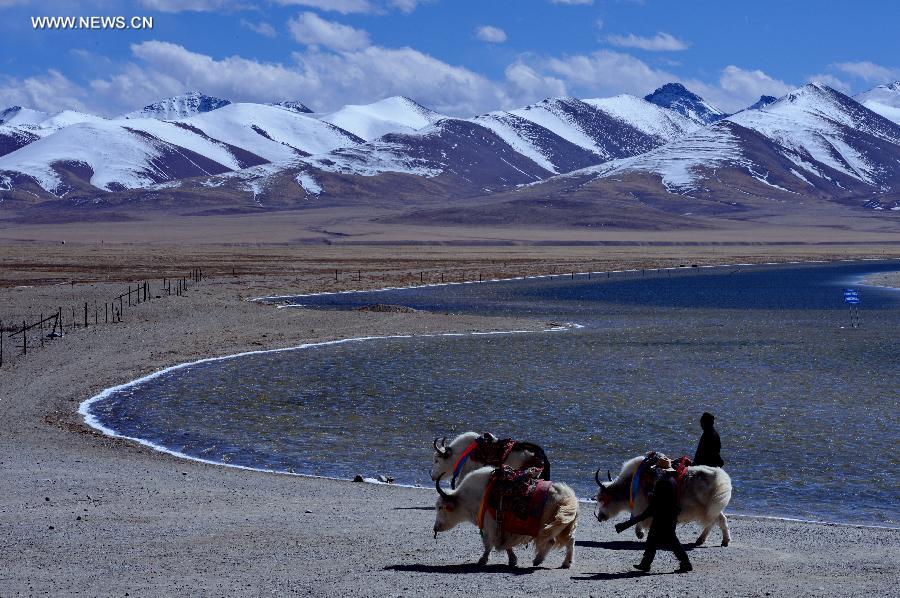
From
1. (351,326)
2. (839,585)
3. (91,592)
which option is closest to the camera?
(91,592)

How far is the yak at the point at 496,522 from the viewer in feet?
40.7

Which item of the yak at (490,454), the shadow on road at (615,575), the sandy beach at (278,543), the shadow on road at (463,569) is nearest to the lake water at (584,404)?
the sandy beach at (278,543)

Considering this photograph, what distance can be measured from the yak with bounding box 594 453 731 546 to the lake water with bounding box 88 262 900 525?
4.04 meters

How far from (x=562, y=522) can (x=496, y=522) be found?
26.9 inches

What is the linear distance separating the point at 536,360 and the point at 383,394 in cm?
834

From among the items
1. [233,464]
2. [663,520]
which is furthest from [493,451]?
[233,464]

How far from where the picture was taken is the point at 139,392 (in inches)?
1163

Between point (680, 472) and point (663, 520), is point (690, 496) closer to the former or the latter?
point (680, 472)

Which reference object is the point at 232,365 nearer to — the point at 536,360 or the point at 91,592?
the point at 536,360

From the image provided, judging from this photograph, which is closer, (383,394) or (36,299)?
(383,394)

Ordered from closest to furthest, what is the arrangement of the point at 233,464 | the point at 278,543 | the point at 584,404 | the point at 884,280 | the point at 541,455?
the point at 278,543 < the point at 541,455 < the point at 233,464 < the point at 584,404 < the point at 884,280

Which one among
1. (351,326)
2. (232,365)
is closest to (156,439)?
(232,365)

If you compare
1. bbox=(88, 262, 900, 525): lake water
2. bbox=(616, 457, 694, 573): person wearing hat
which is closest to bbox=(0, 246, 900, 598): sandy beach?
bbox=(616, 457, 694, 573): person wearing hat

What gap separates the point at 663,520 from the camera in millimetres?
12766
